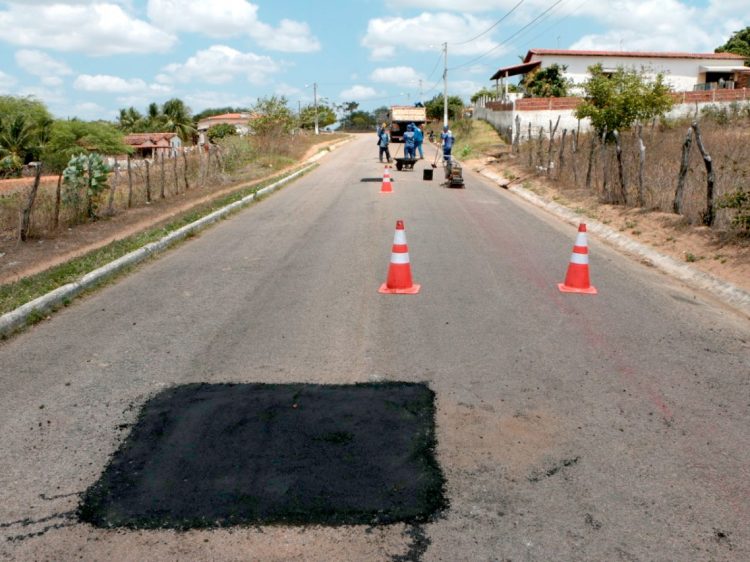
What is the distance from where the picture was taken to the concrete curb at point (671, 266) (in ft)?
25.3

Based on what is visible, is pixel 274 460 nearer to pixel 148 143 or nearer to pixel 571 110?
pixel 571 110

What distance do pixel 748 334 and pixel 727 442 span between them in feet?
9.23

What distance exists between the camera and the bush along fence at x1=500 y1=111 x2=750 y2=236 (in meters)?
10.2

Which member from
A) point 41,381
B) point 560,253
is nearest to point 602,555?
point 41,381

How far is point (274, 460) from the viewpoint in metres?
3.66

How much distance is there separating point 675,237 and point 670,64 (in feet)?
156

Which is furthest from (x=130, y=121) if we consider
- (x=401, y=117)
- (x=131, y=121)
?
(x=401, y=117)

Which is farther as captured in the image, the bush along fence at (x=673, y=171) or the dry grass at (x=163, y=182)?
the dry grass at (x=163, y=182)

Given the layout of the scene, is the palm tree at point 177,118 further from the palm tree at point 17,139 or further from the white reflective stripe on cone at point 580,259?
the white reflective stripe on cone at point 580,259

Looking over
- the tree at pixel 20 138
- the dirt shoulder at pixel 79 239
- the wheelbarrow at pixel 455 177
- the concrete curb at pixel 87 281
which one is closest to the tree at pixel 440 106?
the tree at pixel 20 138

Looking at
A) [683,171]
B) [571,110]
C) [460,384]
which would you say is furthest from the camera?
[571,110]

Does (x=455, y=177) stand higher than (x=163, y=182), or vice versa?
(x=455, y=177)

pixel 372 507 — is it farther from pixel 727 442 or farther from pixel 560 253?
pixel 560 253

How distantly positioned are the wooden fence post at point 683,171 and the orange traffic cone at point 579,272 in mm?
4493
